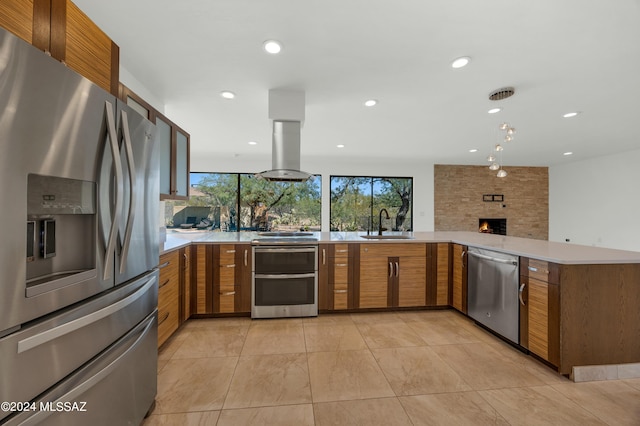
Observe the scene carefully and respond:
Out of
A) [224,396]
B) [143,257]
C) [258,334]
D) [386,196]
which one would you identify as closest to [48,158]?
[143,257]

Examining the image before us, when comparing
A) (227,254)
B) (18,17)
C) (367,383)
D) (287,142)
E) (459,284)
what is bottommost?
(367,383)

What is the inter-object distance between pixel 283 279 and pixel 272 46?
216 cm

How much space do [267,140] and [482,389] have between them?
4.74 metres

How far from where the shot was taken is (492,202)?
7.67 metres

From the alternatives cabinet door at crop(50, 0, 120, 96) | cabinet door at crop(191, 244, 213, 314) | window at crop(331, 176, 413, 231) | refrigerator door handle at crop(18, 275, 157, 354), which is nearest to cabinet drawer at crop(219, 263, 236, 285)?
cabinet door at crop(191, 244, 213, 314)

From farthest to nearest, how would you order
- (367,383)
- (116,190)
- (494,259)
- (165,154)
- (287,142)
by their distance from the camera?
(287,142), (165,154), (494,259), (367,383), (116,190)

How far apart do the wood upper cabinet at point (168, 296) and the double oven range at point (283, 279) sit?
0.72 metres

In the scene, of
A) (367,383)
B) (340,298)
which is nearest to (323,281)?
(340,298)

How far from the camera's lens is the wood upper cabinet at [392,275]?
117 inches

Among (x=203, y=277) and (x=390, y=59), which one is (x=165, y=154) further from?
(x=390, y=59)

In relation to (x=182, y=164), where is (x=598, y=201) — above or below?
below

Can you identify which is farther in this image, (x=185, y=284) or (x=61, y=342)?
(x=185, y=284)

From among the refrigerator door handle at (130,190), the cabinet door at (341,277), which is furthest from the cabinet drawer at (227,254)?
the refrigerator door handle at (130,190)

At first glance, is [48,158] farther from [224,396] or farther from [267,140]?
[267,140]
